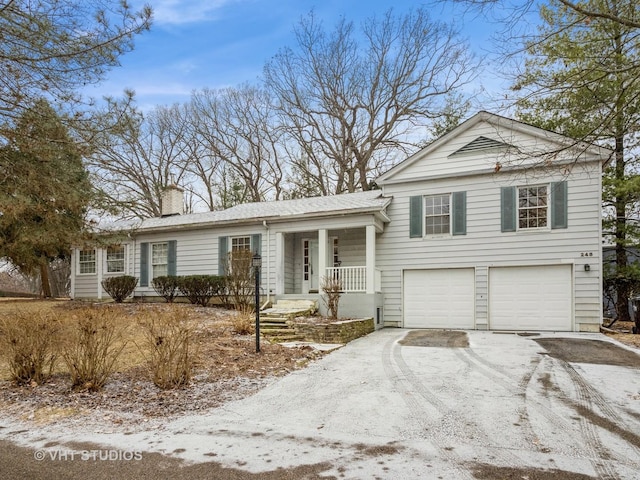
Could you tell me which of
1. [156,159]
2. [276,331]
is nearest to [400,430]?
[276,331]

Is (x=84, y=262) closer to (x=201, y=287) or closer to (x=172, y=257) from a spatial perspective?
(x=172, y=257)

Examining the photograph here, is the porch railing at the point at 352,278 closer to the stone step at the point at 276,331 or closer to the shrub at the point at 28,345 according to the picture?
the stone step at the point at 276,331

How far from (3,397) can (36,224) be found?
773cm

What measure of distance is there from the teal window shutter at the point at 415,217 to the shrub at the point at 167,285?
26.0ft

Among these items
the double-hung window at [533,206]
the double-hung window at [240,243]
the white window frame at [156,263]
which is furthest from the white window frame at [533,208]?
the white window frame at [156,263]

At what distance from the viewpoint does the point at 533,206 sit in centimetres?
1167

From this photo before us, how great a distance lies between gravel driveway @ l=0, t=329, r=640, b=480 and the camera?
326cm

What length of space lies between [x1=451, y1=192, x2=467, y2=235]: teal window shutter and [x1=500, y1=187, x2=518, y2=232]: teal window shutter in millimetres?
980

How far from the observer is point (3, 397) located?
5180 millimetres

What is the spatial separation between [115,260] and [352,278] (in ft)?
32.2

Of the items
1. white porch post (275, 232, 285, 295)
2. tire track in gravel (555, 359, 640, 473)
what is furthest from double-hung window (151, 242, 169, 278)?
tire track in gravel (555, 359, 640, 473)

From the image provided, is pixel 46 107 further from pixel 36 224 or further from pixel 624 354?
pixel 624 354

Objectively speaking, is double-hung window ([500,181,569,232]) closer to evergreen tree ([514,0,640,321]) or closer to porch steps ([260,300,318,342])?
evergreen tree ([514,0,640,321])

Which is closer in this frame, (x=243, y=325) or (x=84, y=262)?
(x=243, y=325)
